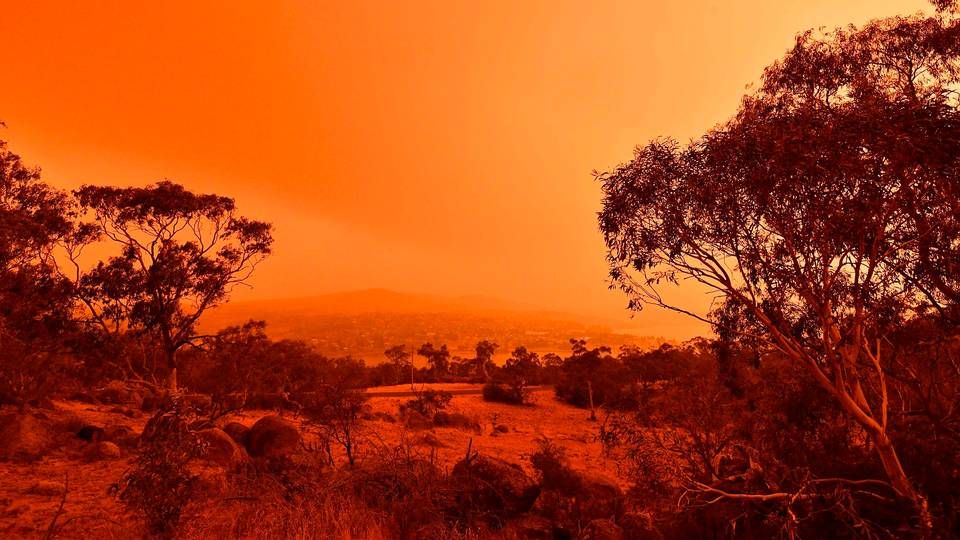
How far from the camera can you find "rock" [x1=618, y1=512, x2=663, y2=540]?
8.59 meters

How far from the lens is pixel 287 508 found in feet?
27.0

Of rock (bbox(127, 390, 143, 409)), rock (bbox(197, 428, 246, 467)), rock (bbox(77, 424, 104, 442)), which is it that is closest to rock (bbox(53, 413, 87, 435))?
rock (bbox(77, 424, 104, 442))

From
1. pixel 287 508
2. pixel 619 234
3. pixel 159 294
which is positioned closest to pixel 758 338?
pixel 619 234

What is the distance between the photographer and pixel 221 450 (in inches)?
534

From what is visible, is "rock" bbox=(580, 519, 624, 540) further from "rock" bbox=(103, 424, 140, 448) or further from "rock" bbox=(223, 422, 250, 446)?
"rock" bbox=(103, 424, 140, 448)

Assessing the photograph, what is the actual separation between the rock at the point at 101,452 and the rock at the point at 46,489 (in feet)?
8.68

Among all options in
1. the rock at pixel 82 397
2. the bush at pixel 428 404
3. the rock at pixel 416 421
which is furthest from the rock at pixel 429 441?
the rock at pixel 82 397

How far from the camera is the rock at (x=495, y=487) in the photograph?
1034cm

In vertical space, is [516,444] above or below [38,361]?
below

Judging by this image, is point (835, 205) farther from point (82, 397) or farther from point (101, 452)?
point (82, 397)

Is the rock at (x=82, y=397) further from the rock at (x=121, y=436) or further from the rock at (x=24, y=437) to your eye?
the rock at (x=24, y=437)

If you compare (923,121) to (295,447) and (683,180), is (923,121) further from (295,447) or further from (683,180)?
(295,447)

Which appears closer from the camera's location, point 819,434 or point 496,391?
point 819,434

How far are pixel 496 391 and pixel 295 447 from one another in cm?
2048
